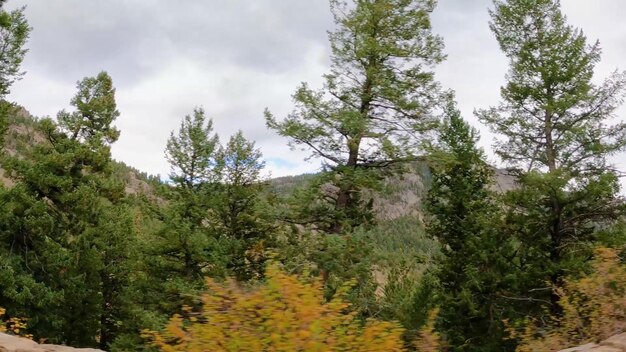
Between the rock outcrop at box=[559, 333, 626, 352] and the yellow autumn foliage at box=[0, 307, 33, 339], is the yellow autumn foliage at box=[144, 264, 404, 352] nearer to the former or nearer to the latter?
the rock outcrop at box=[559, 333, 626, 352]

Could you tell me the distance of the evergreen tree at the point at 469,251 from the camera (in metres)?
20.5

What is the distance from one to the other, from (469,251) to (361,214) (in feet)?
31.1

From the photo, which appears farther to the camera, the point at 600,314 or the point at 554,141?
the point at 554,141

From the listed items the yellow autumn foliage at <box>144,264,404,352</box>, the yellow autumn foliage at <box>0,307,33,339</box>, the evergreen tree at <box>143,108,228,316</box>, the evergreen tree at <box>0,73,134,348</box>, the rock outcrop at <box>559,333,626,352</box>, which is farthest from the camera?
the evergreen tree at <box>0,73,134,348</box>

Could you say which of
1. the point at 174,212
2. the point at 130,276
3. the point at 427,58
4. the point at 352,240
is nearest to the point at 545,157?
the point at 427,58

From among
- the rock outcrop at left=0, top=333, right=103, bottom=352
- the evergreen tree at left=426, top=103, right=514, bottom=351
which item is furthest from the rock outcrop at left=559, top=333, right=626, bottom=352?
the evergreen tree at left=426, top=103, right=514, bottom=351

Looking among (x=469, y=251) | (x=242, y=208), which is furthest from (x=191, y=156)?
(x=469, y=251)

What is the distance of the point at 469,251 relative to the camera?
22453 millimetres

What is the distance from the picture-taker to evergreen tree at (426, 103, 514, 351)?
Result: 2048 cm

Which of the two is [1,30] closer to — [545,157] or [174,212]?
[174,212]

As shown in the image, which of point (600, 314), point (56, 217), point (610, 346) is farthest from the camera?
point (56, 217)

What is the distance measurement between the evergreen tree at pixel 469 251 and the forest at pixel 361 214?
3.9 inches

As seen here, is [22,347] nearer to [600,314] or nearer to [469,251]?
[600,314]

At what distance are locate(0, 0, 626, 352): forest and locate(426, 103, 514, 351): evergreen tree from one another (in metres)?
0.10
